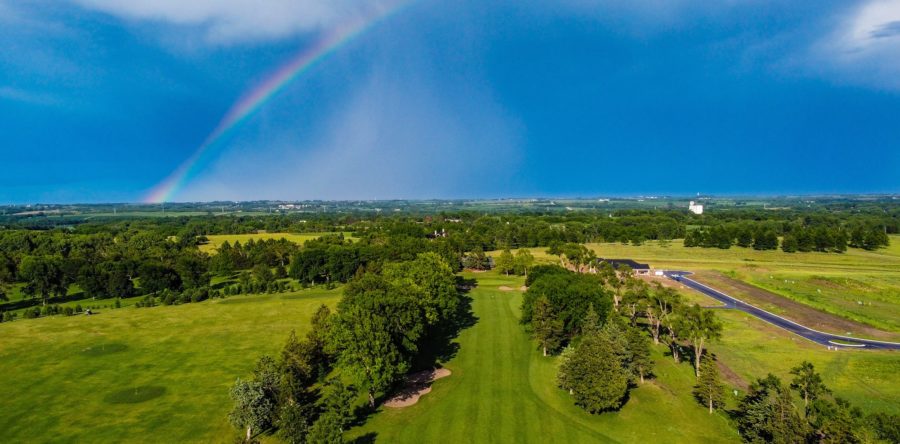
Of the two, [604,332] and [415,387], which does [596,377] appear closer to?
[604,332]

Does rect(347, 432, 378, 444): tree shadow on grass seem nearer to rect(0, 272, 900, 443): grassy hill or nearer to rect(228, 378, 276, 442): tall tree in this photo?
rect(0, 272, 900, 443): grassy hill

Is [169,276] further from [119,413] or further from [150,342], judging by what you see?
[119,413]

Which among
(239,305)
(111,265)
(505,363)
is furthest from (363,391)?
(111,265)

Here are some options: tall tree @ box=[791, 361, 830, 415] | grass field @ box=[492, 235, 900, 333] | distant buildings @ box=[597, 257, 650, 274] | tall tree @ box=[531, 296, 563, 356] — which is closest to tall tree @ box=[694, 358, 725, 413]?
tall tree @ box=[791, 361, 830, 415]

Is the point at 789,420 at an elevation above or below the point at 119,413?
above

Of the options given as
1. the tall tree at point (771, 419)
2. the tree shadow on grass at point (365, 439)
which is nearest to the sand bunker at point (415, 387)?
the tree shadow on grass at point (365, 439)

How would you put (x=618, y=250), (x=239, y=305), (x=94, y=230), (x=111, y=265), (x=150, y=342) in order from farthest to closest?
(x=94, y=230) < (x=618, y=250) < (x=111, y=265) < (x=239, y=305) < (x=150, y=342)

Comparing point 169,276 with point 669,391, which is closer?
point 669,391

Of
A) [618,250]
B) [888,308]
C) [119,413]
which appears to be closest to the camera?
[119,413]
